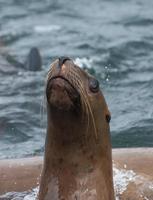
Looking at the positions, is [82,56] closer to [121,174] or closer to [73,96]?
[121,174]

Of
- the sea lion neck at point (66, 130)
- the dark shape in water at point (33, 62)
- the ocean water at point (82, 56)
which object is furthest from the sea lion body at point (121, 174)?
the dark shape in water at point (33, 62)

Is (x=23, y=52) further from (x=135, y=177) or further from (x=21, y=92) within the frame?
(x=135, y=177)

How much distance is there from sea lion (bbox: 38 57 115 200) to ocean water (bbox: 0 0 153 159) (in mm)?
1511

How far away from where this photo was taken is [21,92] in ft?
32.4

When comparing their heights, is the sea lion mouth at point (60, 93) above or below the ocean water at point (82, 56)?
below

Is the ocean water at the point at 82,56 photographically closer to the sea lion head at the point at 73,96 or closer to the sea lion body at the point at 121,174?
the sea lion body at the point at 121,174

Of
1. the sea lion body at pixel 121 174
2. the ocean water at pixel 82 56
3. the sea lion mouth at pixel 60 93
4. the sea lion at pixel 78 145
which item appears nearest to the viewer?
the sea lion mouth at pixel 60 93

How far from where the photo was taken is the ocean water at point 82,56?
8.34 meters

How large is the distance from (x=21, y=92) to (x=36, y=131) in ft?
5.01

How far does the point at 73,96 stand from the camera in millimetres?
4270

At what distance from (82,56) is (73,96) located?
730 centimetres

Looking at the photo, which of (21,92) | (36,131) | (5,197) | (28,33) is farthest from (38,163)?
(28,33)

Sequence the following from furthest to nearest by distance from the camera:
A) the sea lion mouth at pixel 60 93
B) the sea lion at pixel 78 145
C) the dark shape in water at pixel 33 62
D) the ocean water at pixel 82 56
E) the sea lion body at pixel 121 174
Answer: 1. the dark shape in water at pixel 33 62
2. the ocean water at pixel 82 56
3. the sea lion body at pixel 121 174
4. the sea lion at pixel 78 145
5. the sea lion mouth at pixel 60 93

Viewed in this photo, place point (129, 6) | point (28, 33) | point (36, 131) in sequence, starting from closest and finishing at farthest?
point (36, 131) < point (28, 33) < point (129, 6)
